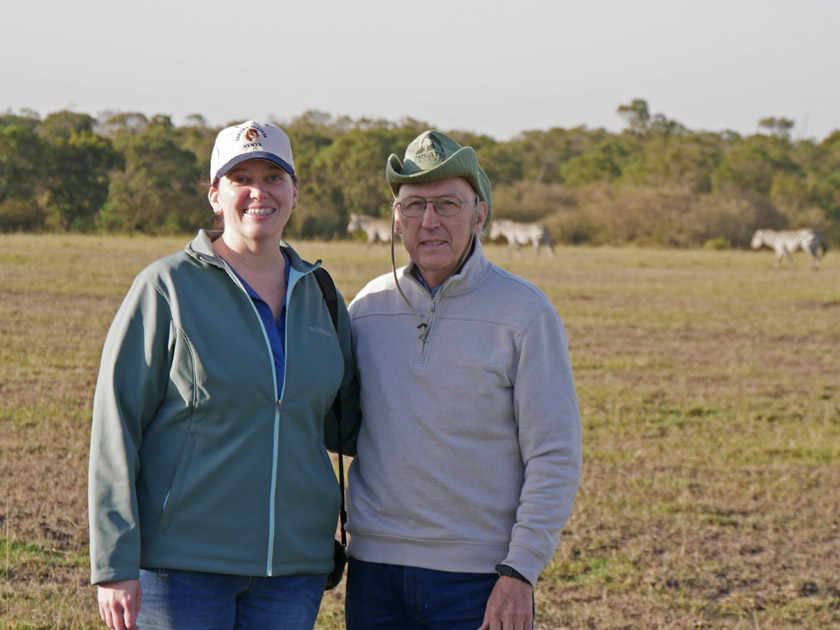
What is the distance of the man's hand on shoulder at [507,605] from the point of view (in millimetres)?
2029

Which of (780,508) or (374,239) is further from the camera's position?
(374,239)

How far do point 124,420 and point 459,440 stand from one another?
70 cm

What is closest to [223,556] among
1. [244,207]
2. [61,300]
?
[244,207]

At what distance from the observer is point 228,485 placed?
1.96 m

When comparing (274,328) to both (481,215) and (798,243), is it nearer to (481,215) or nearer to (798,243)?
(481,215)

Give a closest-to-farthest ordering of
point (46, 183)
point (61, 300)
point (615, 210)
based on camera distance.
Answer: point (61, 300), point (46, 183), point (615, 210)

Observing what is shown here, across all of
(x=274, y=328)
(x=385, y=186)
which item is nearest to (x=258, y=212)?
(x=274, y=328)

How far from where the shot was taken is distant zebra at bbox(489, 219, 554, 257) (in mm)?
29016

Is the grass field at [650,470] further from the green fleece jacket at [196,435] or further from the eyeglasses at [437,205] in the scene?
the eyeglasses at [437,205]

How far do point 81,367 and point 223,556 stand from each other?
6359mm

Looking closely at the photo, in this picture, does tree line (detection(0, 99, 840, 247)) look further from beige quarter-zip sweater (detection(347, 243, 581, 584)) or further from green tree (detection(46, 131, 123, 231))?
beige quarter-zip sweater (detection(347, 243, 581, 584))

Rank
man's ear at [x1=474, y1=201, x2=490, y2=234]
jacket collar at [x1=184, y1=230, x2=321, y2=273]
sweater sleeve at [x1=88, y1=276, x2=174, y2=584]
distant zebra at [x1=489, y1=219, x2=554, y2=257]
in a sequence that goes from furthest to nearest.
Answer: distant zebra at [x1=489, y1=219, x2=554, y2=257], man's ear at [x1=474, y1=201, x2=490, y2=234], jacket collar at [x1=184, y1=230, x2=321, y2=273], sweater sleeve at [x1=88, y1=276, x2=174, y2=584]

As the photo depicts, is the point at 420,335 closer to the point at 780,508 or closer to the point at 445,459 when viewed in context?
the point at 445,459

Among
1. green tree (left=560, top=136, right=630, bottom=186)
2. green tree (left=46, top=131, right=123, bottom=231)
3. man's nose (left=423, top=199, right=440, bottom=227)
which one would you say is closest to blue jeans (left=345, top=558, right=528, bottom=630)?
man's nose (left=423, top=199, right=440, bottom=227)
